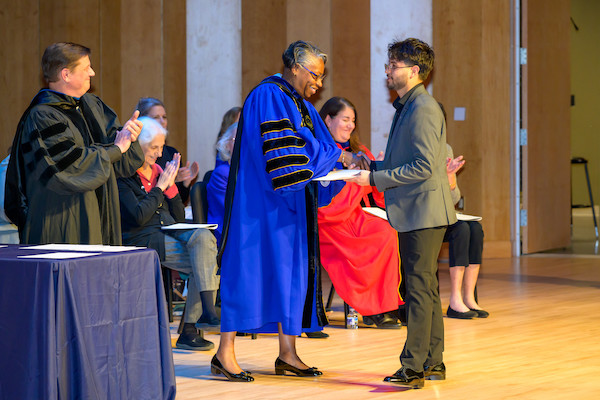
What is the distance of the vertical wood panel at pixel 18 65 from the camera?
7.83 m

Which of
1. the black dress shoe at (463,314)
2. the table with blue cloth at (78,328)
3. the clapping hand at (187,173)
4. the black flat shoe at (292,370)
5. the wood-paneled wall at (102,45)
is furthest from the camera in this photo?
the wood-paneled wall at (102,45)

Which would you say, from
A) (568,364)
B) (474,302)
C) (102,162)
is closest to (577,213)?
(474,302)

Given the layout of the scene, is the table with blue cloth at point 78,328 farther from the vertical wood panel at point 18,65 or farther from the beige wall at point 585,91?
the beige wall at point 585,91

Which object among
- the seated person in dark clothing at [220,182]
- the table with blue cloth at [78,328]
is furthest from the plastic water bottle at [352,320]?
the table with blue cloth at [78,328]

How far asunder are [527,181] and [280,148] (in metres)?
5.25

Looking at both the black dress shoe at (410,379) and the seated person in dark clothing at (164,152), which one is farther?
the seated person in dark clothing at (164,152)

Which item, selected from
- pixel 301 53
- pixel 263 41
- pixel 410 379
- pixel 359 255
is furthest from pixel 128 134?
pixel 263 41

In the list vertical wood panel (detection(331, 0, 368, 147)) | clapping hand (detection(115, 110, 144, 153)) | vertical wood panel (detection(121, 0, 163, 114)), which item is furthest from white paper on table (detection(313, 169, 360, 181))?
vertical wood panel (detection(121, 0, 163, 114))

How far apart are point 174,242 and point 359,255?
3.66 feet

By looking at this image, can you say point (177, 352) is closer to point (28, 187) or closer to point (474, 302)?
point (28, 187)

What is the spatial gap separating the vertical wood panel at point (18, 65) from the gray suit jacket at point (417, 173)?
17.0ft

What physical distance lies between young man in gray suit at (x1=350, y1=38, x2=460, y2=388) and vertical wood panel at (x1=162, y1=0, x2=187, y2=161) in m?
4.69

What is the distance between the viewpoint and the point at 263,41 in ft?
25.7

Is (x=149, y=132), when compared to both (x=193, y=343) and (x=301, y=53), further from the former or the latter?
(x=301, y=53)
